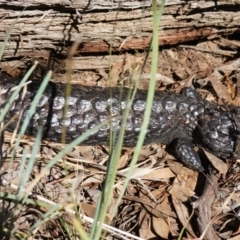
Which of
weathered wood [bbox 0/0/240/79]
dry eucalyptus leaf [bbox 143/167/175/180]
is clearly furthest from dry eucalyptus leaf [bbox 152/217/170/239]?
weathered wood [bbox 0/0/240/79]

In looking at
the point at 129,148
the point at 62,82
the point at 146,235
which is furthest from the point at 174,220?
the point at 62,82

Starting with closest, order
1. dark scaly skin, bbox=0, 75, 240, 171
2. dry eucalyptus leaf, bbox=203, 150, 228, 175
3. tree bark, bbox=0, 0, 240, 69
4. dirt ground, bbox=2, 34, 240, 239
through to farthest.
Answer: dirt ground, bbox=2, 34, 240, 239 → tree bark, bbox=0, 0, 240, 69 → dark scaly skin, bbox=0, 75, 240, 171 → dry eucalyptus leaf, bbox=203, 150, 228, 175

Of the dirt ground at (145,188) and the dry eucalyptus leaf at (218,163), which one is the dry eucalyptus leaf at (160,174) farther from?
the dry eucalyptus leaf at (218,163)

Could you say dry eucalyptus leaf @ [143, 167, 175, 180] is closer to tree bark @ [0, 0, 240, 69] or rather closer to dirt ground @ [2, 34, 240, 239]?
dirt ground @ [2, 34, 240, 239]

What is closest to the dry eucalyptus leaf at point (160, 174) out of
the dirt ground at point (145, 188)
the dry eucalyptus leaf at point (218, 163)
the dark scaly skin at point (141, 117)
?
the dirt ground at point (145, 188)

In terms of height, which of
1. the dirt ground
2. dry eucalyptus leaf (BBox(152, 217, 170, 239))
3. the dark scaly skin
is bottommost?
dry eucalyptus leaf (BBox(152, 217, 170, 239))

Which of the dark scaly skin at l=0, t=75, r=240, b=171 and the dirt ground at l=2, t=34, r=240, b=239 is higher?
the dark scaly skin at l=0, t=75, r=240, b=171

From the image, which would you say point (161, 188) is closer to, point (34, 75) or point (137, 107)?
point (137, 107)

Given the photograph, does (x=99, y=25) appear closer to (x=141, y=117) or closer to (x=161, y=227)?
(x=141, y=117)
